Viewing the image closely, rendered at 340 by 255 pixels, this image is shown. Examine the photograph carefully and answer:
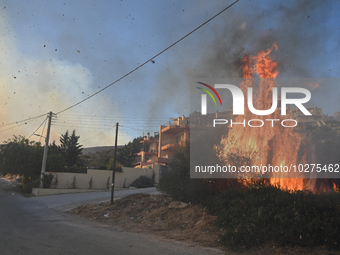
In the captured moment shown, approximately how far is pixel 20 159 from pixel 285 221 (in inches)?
1313

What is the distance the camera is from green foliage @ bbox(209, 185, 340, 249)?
7746 mm

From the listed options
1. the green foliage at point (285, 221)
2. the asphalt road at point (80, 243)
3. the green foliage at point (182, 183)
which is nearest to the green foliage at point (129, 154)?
the green foliage at point (182, 183)

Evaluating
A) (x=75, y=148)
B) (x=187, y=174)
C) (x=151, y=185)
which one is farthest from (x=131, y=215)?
(x=75, y=148)

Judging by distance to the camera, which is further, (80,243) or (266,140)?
(266,140)

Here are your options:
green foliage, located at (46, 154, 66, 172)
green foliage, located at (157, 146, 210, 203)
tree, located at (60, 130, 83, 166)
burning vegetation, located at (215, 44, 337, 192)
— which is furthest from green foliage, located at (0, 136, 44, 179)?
burning vegetation, located at (215, 44, 337, 192)

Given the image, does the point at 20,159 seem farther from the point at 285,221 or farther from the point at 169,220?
the point at 285,221

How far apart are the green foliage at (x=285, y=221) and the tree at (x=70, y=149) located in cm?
4203

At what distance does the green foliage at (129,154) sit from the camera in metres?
52.8

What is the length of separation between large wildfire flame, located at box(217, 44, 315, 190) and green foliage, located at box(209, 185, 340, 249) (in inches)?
130

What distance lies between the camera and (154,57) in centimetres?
1250

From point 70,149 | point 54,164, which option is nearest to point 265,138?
point 54,164

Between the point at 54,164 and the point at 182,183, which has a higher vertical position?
the point at 54,164

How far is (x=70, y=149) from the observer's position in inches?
1861

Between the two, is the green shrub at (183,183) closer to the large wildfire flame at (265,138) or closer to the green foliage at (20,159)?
the large wildfire flame at (265,138)
